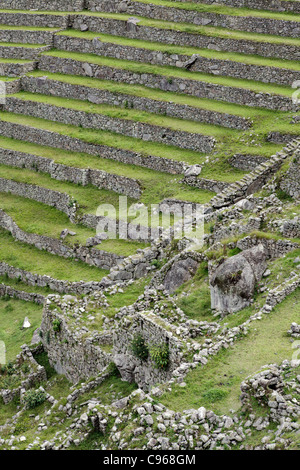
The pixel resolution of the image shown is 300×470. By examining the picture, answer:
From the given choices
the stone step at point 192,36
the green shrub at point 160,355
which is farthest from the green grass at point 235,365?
the stone step at point 192,36

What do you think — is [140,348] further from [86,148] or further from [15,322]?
[86,148]

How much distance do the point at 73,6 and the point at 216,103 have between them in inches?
674

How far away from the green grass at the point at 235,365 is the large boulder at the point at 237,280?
166cm

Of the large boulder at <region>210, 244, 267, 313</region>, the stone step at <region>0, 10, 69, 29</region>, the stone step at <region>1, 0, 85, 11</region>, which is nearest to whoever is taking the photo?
the large boulder at <region>210, 244, 267, 313</region>

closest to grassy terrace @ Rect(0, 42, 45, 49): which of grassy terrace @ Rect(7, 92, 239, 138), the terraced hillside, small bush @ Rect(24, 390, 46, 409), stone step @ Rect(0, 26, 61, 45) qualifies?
the terraced hillside

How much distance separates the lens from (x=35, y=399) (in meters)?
28.1

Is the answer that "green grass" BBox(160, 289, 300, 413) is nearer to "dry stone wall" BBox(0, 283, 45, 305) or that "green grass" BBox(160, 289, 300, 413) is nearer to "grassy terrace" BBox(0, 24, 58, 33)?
"dry stone wall" BBox(0, 283, 45, 305)

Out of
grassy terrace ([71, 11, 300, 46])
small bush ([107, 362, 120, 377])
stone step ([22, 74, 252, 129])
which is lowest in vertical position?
small bush ([107, 362, 120, 377])

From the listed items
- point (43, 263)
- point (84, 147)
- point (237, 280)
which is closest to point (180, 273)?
point (237, 280)

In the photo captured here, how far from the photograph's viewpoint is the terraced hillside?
21.5 meters

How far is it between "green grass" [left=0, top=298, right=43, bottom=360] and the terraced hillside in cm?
10

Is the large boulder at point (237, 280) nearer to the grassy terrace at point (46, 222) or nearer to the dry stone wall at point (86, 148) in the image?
the grassy terrace at point (46, 222)
